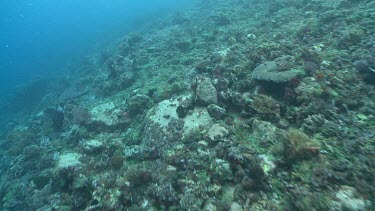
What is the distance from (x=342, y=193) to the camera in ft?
17.2

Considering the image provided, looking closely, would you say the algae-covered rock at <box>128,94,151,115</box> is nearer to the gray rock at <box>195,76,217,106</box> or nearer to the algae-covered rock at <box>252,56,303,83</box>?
the gray rock at <box>195,76,217,106</box>

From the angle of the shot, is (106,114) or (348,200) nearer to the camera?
(348,200)

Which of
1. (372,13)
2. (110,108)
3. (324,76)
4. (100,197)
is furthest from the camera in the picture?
(110,108)

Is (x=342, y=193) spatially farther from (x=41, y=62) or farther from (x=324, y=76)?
(x=41, y=62)

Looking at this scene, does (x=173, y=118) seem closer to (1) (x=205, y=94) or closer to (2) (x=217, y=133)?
(1) (x=205, y=94)

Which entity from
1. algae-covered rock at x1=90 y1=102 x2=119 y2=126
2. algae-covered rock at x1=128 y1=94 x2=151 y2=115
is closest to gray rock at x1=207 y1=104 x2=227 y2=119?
algae-covered rock at x1=128 y1=94 x2=151 y2=115

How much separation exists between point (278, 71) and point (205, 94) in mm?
3239

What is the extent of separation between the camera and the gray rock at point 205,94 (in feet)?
35.0

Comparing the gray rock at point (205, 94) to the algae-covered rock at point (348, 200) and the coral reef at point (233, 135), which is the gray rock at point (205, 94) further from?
the algae-covered rock at point (348, 200)

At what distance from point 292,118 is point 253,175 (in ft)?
9.65

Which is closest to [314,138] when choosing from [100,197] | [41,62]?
[100,197]

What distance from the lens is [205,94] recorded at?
35.4ft

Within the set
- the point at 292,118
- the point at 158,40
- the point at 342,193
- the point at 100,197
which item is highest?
the point at 342,193

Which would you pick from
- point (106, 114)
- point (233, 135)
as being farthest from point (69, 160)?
point (233, 135)
